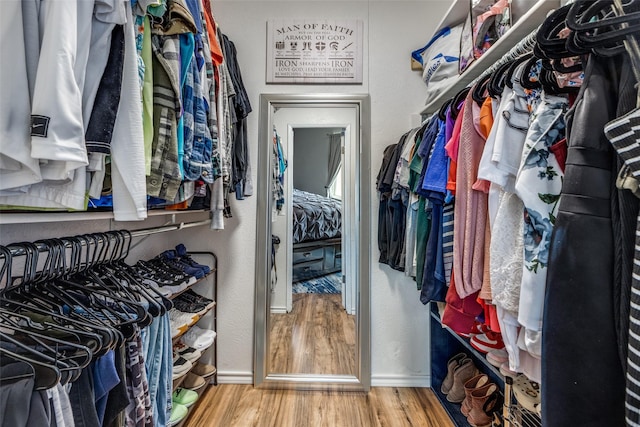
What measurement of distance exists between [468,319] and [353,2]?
2037mm

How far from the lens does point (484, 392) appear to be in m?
1.56

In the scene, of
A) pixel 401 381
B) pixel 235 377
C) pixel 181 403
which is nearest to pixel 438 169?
pixel 401 381

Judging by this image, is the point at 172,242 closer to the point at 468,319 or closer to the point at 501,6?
the point at 468,319

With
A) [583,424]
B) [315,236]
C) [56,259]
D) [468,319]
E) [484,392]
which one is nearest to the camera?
[583,424]

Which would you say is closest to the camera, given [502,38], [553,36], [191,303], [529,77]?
[553,36]

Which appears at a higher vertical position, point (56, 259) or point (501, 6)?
point (501, 6)

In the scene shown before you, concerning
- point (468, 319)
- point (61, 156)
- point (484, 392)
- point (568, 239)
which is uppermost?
point (61, 156)

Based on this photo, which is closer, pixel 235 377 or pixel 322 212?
pixel 235 377

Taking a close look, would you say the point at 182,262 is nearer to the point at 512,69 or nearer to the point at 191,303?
the point at 191,303

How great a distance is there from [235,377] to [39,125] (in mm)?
1882

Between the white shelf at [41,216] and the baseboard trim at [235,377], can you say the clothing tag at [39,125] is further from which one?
the baseboard trim at [235,377]

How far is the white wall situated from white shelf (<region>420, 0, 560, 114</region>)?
404 mm

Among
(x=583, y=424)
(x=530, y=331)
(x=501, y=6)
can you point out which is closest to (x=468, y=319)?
(x=530, y=331)

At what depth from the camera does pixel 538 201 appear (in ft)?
2.31
